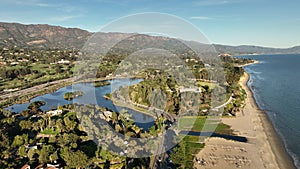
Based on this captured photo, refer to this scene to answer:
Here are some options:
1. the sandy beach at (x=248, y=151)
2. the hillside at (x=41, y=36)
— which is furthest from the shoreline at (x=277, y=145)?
the hillside at (x=41, y=36)

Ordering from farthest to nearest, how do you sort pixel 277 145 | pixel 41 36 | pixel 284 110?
pixel 41 36
pixel 284 110
pixel 277 145

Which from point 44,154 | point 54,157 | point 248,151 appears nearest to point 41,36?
point 44,154

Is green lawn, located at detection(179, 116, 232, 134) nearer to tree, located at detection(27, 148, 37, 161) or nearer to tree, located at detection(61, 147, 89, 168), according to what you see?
tree, located at detection(61, 147, 89, 168)

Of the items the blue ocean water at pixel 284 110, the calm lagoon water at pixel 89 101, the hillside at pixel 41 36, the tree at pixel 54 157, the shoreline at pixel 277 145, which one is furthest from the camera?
the hillside at pixel 41 36

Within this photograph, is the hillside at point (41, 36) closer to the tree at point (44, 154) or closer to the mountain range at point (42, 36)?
the mountain range at point (42, 36)

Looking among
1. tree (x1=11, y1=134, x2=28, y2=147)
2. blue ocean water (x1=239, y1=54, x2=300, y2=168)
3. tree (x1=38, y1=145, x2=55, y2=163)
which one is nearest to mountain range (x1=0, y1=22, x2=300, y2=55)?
blue ocean water (x1=239, y1=54, x2=300, y2=168)

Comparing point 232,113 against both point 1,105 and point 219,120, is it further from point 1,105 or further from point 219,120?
point 1,105

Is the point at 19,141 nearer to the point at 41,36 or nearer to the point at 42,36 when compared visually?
the point at 41,36

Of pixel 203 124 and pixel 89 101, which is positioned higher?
pixel 203 124
